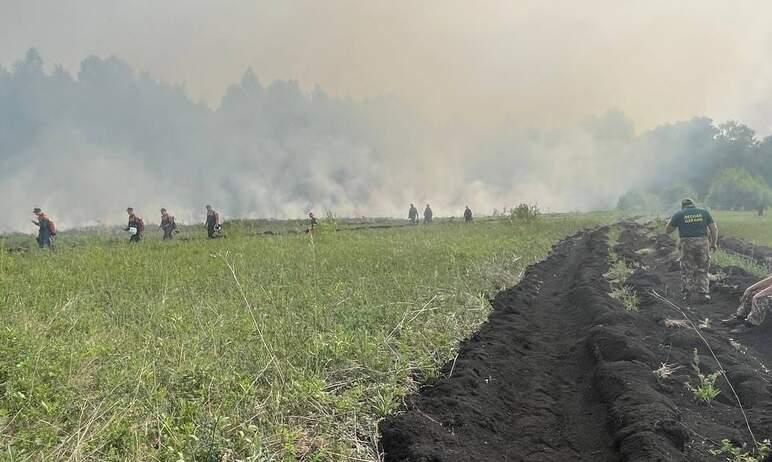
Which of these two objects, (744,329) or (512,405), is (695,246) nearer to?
(744,329)

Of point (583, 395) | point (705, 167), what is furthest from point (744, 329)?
point (705, 167)

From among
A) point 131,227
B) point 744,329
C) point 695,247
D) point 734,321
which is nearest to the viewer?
point 744,329

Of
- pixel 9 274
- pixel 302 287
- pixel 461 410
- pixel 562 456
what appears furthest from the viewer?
pixel 9 274

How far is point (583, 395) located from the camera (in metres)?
5.24

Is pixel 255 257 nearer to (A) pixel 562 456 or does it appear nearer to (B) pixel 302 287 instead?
(B) pixel 302 287

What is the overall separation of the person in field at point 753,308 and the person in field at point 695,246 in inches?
100

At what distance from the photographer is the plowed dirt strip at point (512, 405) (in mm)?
3969

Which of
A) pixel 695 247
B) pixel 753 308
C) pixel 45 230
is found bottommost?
pixel 753 308

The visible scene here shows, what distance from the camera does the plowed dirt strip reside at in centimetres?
397

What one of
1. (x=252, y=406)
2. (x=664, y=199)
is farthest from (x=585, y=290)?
(x=664, y=199)

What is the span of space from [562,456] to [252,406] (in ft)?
7.37

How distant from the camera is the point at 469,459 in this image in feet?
12.3

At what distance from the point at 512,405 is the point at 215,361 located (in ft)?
8.48

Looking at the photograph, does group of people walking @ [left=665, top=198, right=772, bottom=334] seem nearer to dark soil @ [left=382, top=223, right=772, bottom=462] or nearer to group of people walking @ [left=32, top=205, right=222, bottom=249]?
dark soil @ [left=382, top=223, right=772, bottom=462]
